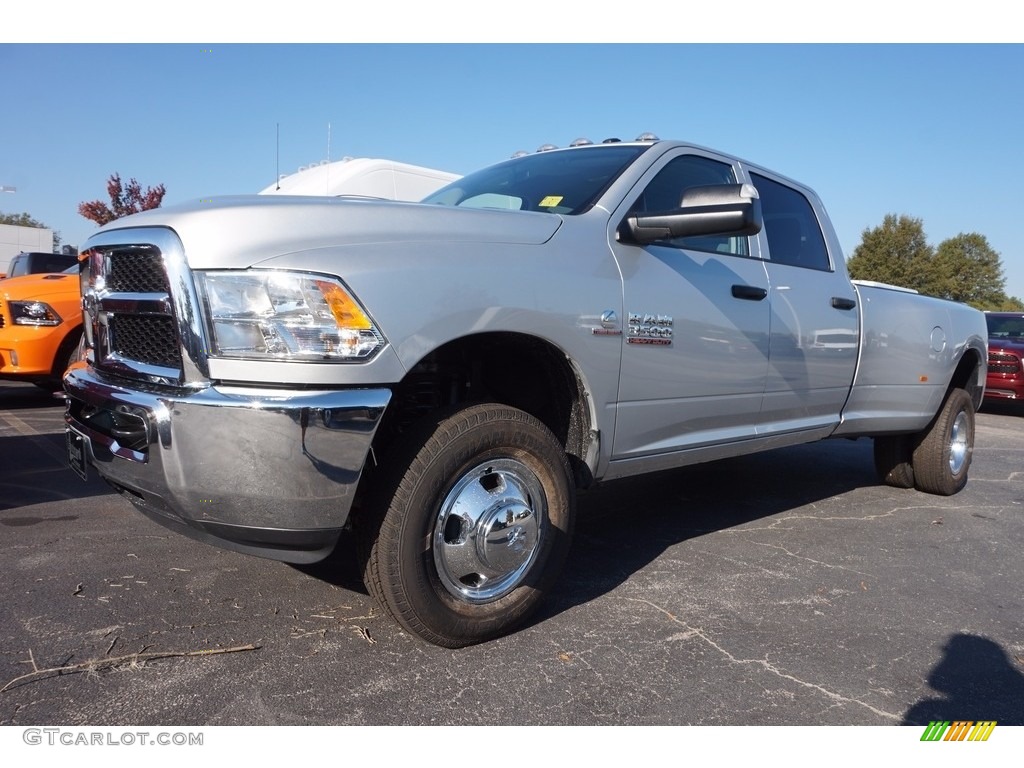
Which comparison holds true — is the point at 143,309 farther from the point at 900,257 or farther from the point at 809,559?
the point at 900,257

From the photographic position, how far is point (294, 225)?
2209 millimetres

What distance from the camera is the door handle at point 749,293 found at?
3.51 meters

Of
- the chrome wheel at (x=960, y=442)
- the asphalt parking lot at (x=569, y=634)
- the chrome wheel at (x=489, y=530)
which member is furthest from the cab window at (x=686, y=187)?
the chrome wheel at (x=960, y=442)

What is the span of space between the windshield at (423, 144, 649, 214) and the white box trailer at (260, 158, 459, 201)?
99.5 inches

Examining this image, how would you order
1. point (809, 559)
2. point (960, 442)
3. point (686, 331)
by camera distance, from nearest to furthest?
point (686, 331) < point (809, 559) < point (960, 442)

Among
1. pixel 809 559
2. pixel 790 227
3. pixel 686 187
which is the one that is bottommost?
pixel 809 559

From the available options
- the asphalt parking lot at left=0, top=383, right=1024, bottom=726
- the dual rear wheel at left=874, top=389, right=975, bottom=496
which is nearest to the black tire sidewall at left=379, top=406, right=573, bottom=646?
the asphalt parking lot at left=0, top=383, right=1024, bottom=726

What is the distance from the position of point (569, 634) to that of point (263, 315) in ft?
5.07

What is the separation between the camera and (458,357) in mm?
2896

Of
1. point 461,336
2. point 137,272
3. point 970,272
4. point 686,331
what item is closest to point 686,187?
point 686,331

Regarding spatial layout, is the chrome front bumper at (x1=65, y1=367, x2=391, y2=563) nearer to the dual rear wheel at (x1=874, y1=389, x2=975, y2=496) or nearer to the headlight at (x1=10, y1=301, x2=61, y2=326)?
the dual rear wheel at (x1=874, y1=389, x2=975, y2=496)

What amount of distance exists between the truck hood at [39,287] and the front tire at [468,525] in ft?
19.5

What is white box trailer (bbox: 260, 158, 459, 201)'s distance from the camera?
6.45 metres

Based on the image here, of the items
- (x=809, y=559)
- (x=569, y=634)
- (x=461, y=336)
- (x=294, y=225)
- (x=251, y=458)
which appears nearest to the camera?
(x=251, y=458)
